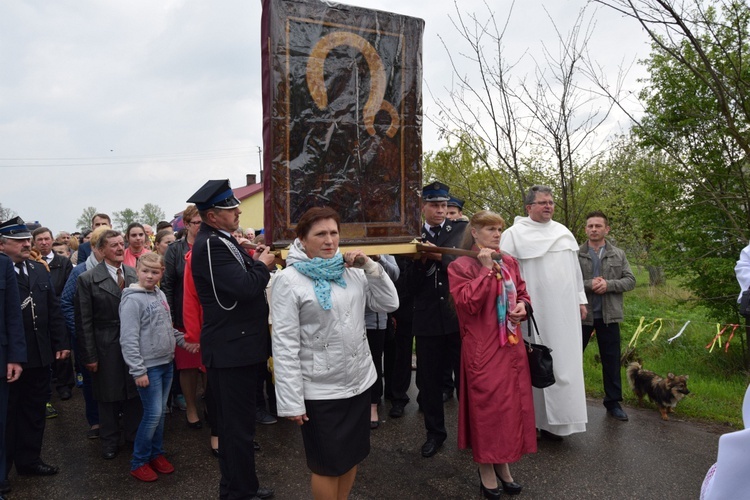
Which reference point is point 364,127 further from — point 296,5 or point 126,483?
point 126,483

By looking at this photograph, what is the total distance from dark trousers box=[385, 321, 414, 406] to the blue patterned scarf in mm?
2891

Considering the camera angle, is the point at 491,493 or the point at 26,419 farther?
the point at 26,419

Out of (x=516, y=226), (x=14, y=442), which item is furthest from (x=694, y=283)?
(x=14, y=442)

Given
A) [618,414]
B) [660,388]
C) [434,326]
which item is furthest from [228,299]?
[660,388]

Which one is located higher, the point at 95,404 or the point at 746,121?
the point at 746,121

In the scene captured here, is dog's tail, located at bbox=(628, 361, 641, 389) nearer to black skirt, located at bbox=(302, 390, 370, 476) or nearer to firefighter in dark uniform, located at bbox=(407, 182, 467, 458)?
firefighter in dark uniform, located at bbox=(407, 182, 467, 458)

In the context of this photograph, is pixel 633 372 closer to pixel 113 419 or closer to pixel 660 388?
pixel 660 388

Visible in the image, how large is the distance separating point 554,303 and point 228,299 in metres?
2.83

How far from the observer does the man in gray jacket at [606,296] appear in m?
5.22

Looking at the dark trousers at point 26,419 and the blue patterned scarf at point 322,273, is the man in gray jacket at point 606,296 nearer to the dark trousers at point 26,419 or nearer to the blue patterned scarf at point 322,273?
the blue patterned scarf at point 322,273

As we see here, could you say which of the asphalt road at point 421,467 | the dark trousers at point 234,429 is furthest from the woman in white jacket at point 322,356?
the asphalt road at point 421,467

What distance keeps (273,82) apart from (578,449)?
12.3 feet

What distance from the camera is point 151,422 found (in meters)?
4.01

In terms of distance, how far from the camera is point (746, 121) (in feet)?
17.9
